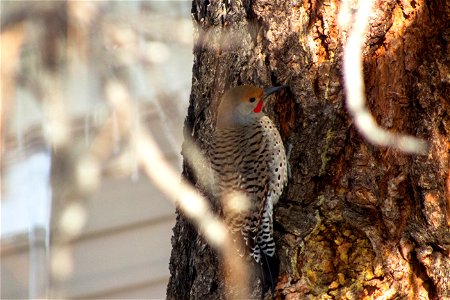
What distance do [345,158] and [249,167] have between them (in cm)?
85

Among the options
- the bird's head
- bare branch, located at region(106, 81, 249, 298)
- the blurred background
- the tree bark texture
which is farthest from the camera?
the blurred background

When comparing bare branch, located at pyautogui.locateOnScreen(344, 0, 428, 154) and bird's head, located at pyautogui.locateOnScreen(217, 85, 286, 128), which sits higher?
bird's head, located at pyautogui.locateOnScreen(217, 85, 286, 128)

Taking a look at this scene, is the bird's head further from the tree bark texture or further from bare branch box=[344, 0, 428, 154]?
bare branch box=[344, 0, 428, 154]

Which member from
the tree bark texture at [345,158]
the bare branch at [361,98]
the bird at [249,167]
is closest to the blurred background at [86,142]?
the bird at [249,167]

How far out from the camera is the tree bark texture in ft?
9.08

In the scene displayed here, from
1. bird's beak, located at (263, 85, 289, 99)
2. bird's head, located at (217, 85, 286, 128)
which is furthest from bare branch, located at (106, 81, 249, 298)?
bird's beak, located at (263, 85, 289, 99)

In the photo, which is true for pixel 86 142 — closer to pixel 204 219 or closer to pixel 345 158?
pixel 204 219

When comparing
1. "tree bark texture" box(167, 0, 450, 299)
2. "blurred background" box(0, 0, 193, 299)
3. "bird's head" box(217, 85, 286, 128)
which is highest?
"blurred background" box(0, 0, 193, 299)

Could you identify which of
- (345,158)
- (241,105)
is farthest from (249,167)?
(345,158)

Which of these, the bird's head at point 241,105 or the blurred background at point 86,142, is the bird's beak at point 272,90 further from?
the blurred background at point 86,142

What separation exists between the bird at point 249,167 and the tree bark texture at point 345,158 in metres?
0.15

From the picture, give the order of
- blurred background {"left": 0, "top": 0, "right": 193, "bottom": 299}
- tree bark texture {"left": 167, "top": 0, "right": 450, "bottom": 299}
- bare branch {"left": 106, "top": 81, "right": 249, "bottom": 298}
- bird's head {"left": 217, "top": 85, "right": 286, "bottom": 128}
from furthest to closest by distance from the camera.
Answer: blurred background {"left": 0, "top": 0, "right": 193, "bottom": 299}
bird's head {"left": 217, "top": 85, "right": 286, "bottom": 128}
bare branch {"left": 106, "top": 81, "right": 249, "bottom": 298}
tree bark texture {"left": 167, "top": 0, "right": 450, "bottom": 299}

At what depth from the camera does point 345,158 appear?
2.93m

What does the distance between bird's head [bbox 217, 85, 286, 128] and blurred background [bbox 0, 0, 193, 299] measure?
0.34m
